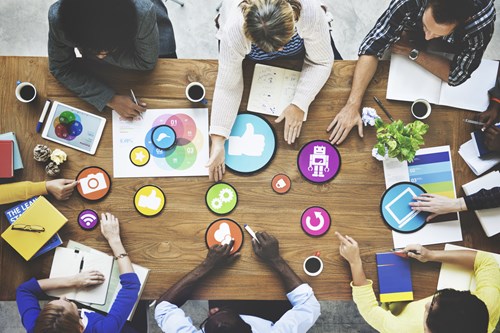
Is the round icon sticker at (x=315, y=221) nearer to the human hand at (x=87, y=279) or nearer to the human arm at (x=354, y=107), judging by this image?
the human arm at (x=354, y=107)

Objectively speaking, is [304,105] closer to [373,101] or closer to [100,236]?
[373,101]

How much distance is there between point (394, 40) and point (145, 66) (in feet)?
3.68

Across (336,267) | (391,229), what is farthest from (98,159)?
(391,229)

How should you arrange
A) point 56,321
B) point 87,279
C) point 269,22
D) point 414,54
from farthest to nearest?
point 414,54 → point 87,279 → point 56,321 → point 269,22

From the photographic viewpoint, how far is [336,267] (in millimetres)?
2070

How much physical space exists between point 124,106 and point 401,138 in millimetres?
1203

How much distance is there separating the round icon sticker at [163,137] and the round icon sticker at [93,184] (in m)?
0.26

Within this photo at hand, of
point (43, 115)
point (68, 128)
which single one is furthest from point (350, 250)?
point (43, 115)

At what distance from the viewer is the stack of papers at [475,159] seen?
6.82 ft

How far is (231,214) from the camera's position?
2078 millimetres

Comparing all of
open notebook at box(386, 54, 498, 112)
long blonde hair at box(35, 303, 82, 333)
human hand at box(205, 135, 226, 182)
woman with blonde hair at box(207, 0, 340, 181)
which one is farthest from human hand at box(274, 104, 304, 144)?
long blonde hair at box(35, 303, 82, 333)

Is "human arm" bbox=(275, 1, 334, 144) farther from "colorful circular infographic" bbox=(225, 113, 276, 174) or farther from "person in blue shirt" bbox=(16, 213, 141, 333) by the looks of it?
"person in blue shirt" bbox=(16, 213, 141, 333)

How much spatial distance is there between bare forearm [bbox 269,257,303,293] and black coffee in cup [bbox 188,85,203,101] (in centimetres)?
80

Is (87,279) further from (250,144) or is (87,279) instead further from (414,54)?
(414,54)
